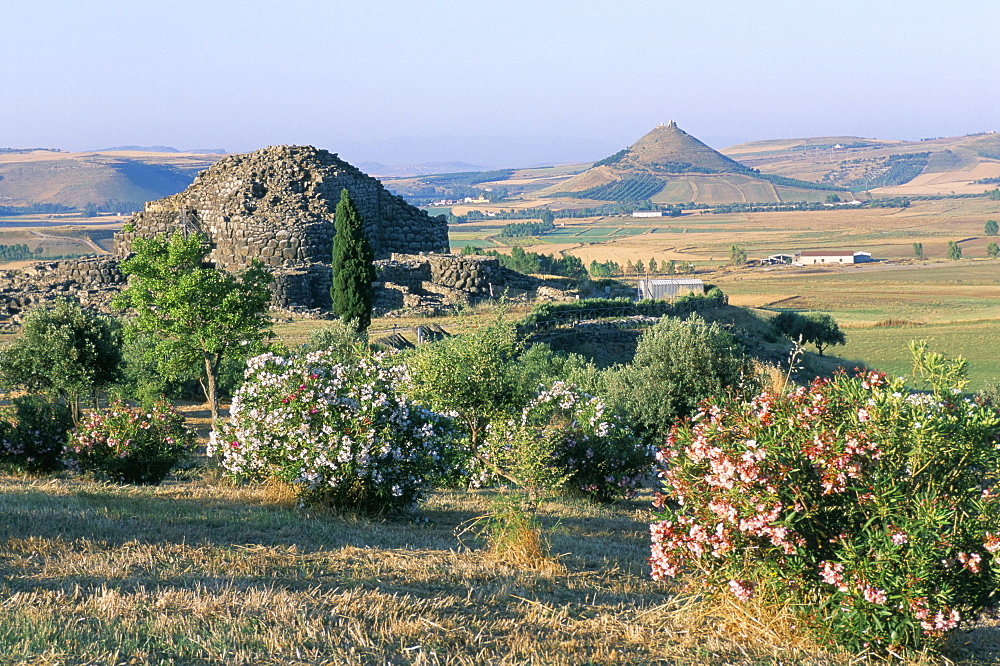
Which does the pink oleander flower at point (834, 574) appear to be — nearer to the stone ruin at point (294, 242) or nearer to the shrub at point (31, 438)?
the shrub at point (31, 438)

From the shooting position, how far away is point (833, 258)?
13812 cm

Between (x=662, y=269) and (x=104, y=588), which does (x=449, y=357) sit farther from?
(x=662, y=269)

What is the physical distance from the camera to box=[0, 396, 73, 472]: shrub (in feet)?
51.9

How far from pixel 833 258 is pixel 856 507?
14063cm

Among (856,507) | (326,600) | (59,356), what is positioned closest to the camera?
(856,507)

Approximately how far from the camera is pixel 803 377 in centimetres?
3691

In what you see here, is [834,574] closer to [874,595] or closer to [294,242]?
[874,595]

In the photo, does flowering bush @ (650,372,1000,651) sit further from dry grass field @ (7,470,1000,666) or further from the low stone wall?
the low stone wall

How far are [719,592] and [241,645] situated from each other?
12.9ft

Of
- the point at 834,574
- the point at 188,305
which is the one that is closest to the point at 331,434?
the point at 834,574

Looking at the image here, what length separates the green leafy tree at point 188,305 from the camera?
2255 cm

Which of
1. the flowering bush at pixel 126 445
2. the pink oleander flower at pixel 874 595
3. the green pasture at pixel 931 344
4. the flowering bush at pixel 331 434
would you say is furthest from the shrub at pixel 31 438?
the green pasture at pixel 931 344

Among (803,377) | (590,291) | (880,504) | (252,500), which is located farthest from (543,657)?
(590,291)

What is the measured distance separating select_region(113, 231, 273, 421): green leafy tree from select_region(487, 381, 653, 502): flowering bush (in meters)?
9.70
